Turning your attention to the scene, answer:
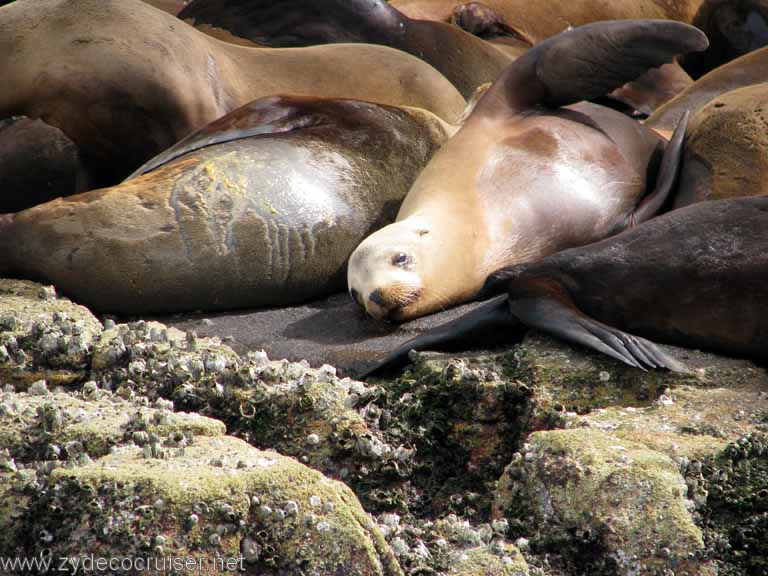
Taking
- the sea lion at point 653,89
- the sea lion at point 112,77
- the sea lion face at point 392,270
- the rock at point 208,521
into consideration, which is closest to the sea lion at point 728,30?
the sea lion at point 653,89

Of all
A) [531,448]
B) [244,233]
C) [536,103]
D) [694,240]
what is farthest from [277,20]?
[531,448]

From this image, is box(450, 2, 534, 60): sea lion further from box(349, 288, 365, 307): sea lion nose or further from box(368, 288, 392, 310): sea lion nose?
box(368, 288, 392, 310): sea lion nose

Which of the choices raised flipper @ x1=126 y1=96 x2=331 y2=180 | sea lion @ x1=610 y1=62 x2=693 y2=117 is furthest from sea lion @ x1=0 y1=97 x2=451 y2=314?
sea lion @ x1=610 y1=62 x2=693 y2=117

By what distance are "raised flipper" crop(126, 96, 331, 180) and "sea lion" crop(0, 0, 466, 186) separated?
8.3 inches

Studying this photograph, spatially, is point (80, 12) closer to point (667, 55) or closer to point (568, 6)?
point (667, 55)

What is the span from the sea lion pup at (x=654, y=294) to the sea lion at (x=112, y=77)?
2.02 m

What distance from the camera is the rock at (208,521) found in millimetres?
2301

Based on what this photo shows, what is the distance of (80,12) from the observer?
17.4ft

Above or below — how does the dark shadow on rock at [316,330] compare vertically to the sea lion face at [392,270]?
below

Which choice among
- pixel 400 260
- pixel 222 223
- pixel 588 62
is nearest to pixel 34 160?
pixel 222 223

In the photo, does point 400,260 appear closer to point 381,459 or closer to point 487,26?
point 381,459

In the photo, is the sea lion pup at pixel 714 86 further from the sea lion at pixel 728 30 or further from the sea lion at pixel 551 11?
the sea lion at pixel 551 11

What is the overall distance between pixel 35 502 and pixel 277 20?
495cm

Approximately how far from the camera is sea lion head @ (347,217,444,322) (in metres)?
4.22
